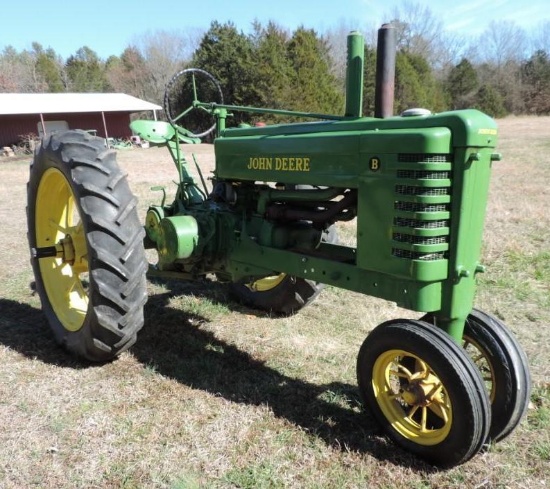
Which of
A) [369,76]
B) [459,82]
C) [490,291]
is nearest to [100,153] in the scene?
[490,291]

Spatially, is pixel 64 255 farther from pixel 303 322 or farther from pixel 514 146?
pixel 514 146

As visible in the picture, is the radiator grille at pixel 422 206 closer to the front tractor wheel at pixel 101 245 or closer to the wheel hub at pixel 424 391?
the wheel hub at pixel 424 391

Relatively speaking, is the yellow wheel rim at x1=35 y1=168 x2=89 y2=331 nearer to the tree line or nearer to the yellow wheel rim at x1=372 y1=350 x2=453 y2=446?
the yellow wheel rim at x1=372 y1=350 x2=453 y2=446

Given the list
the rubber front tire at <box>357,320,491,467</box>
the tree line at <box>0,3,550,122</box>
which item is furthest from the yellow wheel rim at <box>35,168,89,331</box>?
the tree line at <box>0,3,550,122</box>

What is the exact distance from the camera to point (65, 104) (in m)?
27.3

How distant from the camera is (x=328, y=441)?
2422mm

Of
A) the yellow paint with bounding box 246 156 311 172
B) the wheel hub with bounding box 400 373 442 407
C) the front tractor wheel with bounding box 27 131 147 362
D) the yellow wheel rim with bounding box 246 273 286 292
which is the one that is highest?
the yellow paint with bounding box 246 156 311 172

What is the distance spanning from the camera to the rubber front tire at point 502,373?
229cm

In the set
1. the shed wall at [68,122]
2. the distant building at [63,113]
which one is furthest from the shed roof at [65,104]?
the shed wall at [68,122]

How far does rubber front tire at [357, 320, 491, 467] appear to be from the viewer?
81.5 inches

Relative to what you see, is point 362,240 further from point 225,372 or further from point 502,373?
point 225,372

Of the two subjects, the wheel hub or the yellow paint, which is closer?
the wheel hub

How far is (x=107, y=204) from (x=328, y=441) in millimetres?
1725

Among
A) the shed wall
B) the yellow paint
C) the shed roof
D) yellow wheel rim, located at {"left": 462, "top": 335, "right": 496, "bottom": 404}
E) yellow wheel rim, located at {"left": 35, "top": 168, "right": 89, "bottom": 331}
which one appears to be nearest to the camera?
yellow wheel rim, located at {"left": 462, "top": 335, "right": 496, "bottom": 404}
